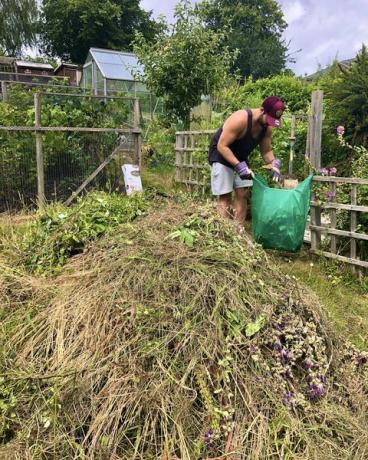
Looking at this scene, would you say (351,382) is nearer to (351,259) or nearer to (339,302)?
(339,302)

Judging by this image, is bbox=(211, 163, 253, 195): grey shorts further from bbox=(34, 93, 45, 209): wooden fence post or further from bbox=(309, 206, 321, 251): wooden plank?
bbox=(34, 93, 45, 209): wooden fence post

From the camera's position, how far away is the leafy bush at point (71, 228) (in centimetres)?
308

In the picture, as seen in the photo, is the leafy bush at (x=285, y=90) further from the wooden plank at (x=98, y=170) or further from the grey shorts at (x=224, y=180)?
the grey shorts at (x=224, y=180)

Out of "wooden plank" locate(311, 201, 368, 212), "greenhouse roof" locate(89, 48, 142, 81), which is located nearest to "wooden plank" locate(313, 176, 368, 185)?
"wooden plank" locate(311, 201, 368, 212)

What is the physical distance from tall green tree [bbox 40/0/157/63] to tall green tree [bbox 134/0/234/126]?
909 inches

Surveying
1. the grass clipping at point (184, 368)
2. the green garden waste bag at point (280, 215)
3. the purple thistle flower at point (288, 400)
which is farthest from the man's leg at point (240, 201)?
the purple thistle flower at point (288, 400)

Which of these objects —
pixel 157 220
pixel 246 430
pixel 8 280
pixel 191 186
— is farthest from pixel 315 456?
pixel 191 186

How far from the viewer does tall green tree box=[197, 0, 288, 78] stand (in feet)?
126

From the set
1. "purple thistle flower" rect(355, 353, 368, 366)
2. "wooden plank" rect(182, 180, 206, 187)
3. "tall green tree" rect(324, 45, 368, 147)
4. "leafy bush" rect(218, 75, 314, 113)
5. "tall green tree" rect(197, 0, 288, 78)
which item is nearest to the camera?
"purple thistle flower" rect(355, 353, 368, 366)

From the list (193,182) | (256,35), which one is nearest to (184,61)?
(193,182)

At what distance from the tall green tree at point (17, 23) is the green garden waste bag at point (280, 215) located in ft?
102

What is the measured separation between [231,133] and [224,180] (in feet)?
1.54

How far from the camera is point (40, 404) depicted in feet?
6.28

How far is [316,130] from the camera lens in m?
4.73
